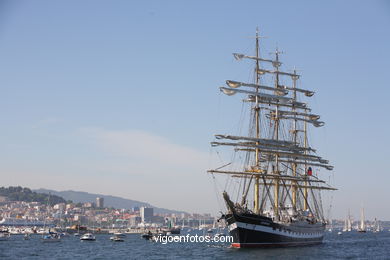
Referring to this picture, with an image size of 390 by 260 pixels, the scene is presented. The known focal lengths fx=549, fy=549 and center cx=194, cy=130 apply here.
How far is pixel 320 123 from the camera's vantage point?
101625mm

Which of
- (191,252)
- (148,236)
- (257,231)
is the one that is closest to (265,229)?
(257,231)

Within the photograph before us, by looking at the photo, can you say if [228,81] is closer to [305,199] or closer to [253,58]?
[253,58]

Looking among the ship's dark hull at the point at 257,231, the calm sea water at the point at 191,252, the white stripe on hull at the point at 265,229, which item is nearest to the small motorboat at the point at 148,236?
the calm sea water at the point at 191,252

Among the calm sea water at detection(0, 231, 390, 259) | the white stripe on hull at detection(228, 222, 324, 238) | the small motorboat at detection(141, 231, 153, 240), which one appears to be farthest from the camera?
the small motorboat at detection(141, 231, 153, 240)

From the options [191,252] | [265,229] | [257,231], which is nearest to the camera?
[257,231]

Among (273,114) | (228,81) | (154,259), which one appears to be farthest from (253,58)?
(154,259)

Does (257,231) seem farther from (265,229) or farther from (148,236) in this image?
(148,236)

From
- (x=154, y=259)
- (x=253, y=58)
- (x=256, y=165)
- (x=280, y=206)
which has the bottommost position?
(x=154, y=259)

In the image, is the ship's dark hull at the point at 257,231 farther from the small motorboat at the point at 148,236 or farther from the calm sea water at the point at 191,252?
the small motorboat at the point at 148,236

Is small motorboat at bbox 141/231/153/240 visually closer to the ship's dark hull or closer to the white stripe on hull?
the white stripe on hull

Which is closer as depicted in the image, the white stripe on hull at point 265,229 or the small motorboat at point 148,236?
the white stripe on hull at point 265,229

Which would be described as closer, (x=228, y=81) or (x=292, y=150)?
(x=228, y=81)

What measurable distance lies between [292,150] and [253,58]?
15833mm

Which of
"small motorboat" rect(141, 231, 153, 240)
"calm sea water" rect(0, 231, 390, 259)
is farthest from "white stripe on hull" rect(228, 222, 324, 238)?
"small motorboat" rect(141, 231, 153, 240)
